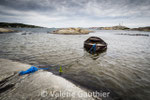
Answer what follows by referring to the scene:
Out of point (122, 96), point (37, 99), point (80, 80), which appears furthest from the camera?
point (80, 80)

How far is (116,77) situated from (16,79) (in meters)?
5.99

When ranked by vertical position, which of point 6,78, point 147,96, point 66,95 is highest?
point 6,78

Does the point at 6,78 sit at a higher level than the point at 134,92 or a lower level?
higher

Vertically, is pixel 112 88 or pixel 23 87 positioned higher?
pixel 23 87

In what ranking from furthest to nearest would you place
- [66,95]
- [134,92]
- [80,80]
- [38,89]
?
[80,80], [134,92], [38,89], [66,95]

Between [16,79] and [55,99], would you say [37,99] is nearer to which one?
[55,99]

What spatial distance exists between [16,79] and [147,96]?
259 inches

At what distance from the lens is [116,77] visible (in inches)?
192

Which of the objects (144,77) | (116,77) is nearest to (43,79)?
(116,77)

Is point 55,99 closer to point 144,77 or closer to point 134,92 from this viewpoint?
point 134,92

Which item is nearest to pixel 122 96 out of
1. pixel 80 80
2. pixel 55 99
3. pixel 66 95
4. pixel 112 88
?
pixel 112 88

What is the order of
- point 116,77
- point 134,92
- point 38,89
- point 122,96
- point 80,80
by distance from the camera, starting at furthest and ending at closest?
point 116,77
point 80,80
point 134,92
point 122,96
point 38,89

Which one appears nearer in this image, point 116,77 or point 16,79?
point 16,79

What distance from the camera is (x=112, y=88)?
3906 millimetres
